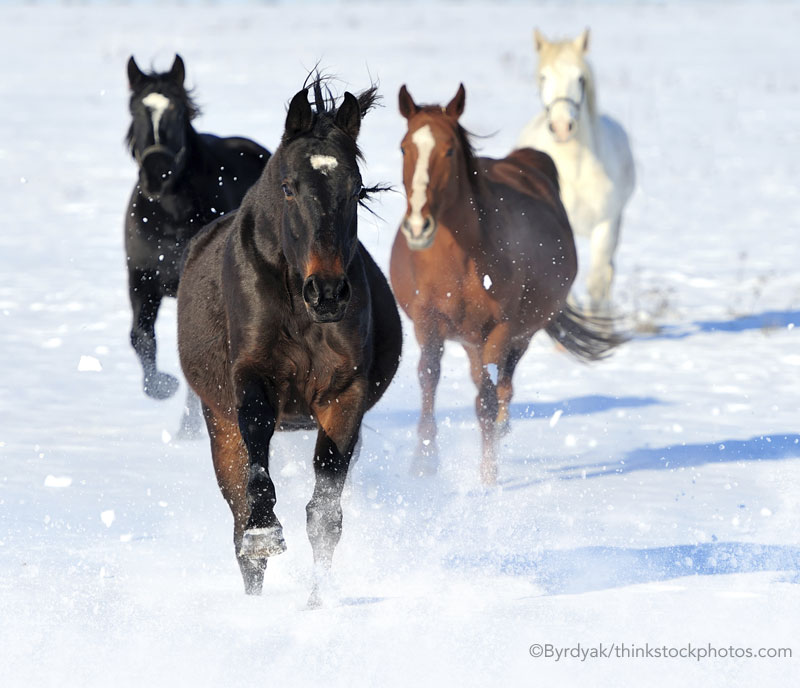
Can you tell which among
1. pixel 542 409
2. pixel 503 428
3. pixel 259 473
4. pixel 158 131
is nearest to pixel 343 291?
pixel 259 473

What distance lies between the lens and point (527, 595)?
167 inches

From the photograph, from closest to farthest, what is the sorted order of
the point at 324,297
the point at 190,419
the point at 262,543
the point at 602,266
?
1. the point at 324,297
2. the point at 262,543
3. the point at 190,419
4. the point at 602,266

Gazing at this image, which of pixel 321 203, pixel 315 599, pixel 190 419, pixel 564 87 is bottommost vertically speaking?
Answer: pixel 190 419

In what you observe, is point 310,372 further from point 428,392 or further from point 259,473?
point 428,392

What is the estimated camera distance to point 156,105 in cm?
636

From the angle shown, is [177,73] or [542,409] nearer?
[177,73]

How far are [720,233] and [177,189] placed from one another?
9.87 meters

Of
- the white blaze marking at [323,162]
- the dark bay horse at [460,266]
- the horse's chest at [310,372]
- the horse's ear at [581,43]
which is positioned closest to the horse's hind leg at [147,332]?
the dark bay horse at [460,266]

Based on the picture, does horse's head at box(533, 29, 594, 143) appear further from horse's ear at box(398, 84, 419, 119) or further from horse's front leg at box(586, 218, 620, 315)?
horse's ear at box(398, 84, 419, 119)

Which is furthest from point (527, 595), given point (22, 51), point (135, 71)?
point (22, 51)

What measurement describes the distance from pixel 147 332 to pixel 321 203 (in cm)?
323

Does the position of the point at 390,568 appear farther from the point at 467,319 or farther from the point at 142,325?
the point at 142,325

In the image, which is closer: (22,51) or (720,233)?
(720,233)

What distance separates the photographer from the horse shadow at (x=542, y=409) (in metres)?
7.54
